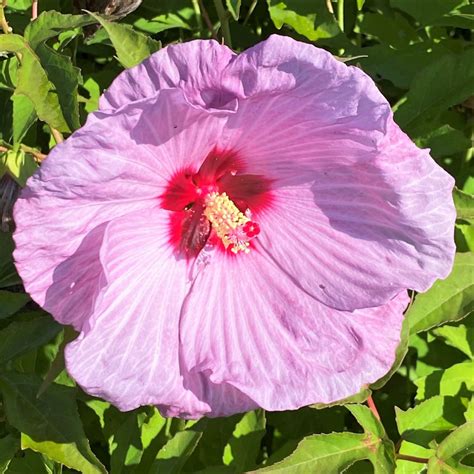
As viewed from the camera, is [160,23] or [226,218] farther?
[160,23]

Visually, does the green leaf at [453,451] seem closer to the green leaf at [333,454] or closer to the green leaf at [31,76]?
the green leaf at [333,454]

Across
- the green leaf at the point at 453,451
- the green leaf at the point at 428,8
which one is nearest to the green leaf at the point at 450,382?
the green leaf at the point at 453,451

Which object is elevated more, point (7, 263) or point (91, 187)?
point (91, 187)

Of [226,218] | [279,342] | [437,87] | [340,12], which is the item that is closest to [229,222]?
[226,218]

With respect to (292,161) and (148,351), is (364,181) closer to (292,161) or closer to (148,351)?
(292,161)

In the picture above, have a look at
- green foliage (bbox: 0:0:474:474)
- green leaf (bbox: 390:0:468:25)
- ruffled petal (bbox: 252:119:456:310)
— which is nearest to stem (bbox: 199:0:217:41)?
green foliage (bbox: 0:0:474:474)

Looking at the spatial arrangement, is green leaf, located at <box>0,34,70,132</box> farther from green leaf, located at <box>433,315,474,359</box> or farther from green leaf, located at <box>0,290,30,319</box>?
green leaf, located at <box>433,315,474,359</box>

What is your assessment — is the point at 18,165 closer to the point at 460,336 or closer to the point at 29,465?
the point at 29,465
